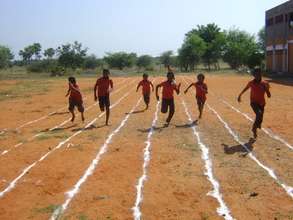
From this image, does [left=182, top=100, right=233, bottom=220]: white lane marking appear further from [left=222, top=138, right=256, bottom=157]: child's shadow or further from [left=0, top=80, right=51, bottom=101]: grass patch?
[left=0, top=80, right=51, bottom=101]: grass patch

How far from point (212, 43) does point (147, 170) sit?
7102 cm

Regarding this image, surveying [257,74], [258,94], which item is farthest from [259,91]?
[257,74]

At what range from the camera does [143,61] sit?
306 feet

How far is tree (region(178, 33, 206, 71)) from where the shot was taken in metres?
73.7

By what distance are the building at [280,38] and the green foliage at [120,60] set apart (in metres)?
36.5

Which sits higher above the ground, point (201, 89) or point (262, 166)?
point (201, 89)

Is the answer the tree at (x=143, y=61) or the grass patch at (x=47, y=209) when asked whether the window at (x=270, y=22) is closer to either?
the tree at (x=143, y=61)

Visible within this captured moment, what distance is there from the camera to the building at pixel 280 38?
4412 centimetres

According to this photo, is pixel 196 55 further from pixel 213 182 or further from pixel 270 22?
pixel 213 182

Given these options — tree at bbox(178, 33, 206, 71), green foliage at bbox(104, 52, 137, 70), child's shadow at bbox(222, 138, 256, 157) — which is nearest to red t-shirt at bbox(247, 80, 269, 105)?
child's shadow at bbox(222, 138, 256, 157)

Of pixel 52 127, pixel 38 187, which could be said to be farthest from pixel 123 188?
pixel 52 127

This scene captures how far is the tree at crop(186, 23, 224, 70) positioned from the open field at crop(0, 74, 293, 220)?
63084 millimetres

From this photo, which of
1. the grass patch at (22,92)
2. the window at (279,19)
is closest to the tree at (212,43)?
the window at (279,19)

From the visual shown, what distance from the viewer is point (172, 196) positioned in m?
6.83
